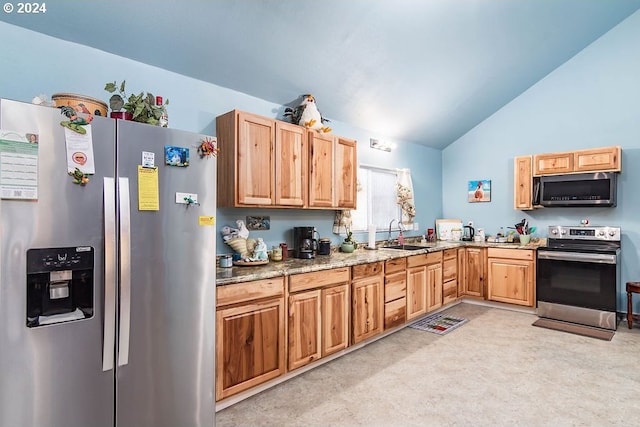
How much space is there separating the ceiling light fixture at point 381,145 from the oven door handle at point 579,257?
7.85 ft

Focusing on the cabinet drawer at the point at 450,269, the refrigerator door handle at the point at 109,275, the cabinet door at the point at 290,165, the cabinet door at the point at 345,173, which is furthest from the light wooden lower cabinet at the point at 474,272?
the refrigerator door handle at the point at 109,275

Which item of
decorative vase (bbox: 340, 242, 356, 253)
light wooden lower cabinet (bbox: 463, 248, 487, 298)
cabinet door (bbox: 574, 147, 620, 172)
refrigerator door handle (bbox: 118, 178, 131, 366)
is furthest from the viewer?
light wooden lower cabinet (bbox: 463, 248, 487, 298)

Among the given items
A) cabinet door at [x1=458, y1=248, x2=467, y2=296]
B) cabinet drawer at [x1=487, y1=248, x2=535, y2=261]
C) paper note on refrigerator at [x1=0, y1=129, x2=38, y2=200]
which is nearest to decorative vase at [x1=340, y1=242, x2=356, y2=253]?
cabinet door at [x1=458, y1=248, x2=467, y2=296]

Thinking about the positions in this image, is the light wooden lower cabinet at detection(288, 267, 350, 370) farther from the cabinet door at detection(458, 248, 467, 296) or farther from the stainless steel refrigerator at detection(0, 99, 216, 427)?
the cabinet door at detection(458, 248, 467, 296)

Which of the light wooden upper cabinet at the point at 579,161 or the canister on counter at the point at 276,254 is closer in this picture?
the canister on counter at the point at 276,254

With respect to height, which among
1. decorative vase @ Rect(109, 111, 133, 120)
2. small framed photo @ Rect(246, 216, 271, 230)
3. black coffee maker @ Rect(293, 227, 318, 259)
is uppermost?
decorative vase @ Rect(109, 111, 133, 120)

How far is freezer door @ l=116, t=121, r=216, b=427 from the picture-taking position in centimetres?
168

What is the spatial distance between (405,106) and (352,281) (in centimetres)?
247

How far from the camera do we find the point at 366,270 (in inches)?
129

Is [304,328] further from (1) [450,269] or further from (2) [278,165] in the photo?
(1) [450,269]

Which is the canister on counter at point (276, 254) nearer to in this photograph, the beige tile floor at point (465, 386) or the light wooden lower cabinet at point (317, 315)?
the light wooden lower cabinet at point (317, 315)

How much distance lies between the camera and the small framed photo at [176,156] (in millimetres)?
1821

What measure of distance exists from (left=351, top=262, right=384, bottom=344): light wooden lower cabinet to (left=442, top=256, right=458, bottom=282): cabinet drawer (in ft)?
4.89

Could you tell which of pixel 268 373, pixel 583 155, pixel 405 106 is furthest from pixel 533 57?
pixel 268 373
